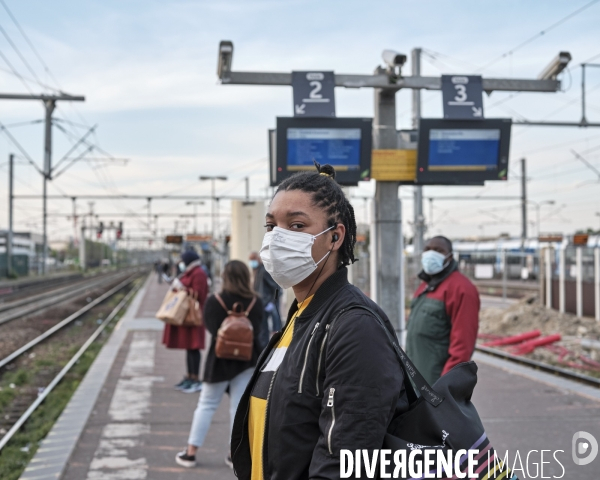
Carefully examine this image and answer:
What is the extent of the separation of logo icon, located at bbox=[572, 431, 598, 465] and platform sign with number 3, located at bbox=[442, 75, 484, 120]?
3.49 metres

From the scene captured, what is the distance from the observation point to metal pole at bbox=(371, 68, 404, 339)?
827cm

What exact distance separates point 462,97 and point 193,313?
4034 mm

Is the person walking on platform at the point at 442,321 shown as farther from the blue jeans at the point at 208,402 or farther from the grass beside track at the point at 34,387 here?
the grass beside track at the point at 34,387

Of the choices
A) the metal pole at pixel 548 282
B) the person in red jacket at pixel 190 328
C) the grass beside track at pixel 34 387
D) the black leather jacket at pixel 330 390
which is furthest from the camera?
the metal pole at pixel 548 282

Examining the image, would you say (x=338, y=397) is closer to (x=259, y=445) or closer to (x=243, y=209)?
(x=259, y=445)

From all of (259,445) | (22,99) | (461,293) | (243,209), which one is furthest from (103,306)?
(259,445)

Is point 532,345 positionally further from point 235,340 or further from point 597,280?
point 235,340

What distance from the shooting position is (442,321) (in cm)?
547

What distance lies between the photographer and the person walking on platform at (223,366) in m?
6.22

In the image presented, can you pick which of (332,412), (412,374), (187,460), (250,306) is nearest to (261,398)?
(332,412)

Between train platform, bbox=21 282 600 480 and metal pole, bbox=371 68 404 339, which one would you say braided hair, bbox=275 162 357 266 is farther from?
metal pole, bbox=371 68 404 339

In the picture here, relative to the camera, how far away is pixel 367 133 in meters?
8.00

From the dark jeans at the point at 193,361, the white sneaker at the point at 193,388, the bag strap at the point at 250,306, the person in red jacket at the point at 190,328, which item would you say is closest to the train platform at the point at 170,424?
the white sneaker at the point at 193,388

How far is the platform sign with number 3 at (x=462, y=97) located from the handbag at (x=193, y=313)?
369 cm
